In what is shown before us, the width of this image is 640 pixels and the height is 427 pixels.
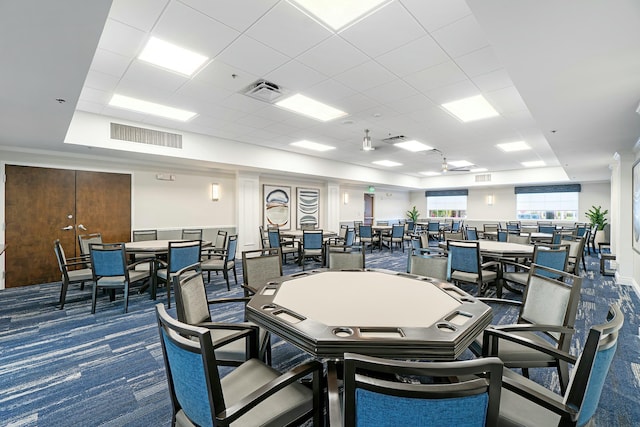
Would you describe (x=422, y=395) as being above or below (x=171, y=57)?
below

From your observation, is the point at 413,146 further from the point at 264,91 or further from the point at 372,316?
the point at 372,316

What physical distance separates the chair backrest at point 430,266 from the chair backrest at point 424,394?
6.43 ft

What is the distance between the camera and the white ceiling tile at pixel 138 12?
7.01 ft

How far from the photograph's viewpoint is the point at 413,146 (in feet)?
22.1

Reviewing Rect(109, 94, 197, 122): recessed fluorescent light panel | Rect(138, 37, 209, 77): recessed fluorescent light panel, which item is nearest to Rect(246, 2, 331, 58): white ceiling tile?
Rect(138, 37, 209, 77): recessed fluorescent light panel

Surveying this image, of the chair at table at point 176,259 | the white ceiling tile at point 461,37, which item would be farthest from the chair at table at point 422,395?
the chair at table at point 176,259

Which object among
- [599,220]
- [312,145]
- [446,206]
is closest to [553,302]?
[312,145]

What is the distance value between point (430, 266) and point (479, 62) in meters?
2.21

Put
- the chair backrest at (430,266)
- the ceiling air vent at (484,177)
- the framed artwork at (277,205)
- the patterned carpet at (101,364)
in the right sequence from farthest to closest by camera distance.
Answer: the ceiling air vent at (484,177), the framed artwork at (277,205), the chair backrest at (430,266), the patterned carpet at (101,364)

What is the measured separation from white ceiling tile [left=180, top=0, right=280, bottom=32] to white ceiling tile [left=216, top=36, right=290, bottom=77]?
25 centimetres

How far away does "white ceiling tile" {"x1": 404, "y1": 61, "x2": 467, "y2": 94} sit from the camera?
10.2 ft

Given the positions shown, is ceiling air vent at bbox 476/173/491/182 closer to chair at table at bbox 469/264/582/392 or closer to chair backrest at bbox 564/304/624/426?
chair at table at bbox 469/264/582/392

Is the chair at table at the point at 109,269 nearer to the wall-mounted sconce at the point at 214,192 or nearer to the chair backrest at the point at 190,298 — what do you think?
the chair backrest at the point at 190,298

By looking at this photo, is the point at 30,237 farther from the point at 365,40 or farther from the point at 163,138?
the point at 365,40
